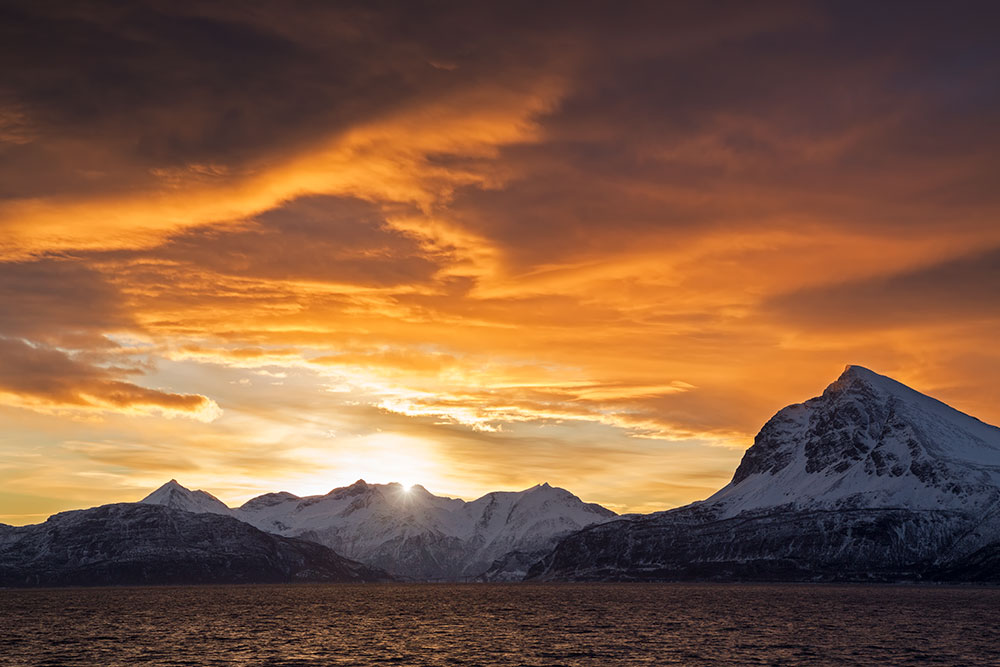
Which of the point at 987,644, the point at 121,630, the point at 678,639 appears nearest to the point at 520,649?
the point at 678,639

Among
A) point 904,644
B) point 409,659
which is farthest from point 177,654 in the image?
point 904,644

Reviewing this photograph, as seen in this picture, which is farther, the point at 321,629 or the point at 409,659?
the point at 321,629

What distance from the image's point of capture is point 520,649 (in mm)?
139875

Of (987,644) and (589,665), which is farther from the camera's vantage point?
(987,644)

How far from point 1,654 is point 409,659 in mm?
56547

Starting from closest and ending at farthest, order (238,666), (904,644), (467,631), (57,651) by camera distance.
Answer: (238,666)
(57,651)
(904,644)
(467,631)

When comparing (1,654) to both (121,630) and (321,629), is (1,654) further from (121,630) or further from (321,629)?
(321,629)

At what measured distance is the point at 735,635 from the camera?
162875 mm

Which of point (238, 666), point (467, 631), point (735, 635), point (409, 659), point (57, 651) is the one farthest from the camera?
point (467, 631)

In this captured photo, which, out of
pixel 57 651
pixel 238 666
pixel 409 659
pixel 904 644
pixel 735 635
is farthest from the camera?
pixel 735 635

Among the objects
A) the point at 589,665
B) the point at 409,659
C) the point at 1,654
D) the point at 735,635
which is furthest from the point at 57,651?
the point at 735,635

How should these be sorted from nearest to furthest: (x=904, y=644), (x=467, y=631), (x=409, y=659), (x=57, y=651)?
(x=409, y=659) → (x=57, y=651) → (x=904, y=644) → (x=467, y=631)

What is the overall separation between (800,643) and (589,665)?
45.4 meters

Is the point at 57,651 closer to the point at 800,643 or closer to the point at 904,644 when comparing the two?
the point at 800,643
